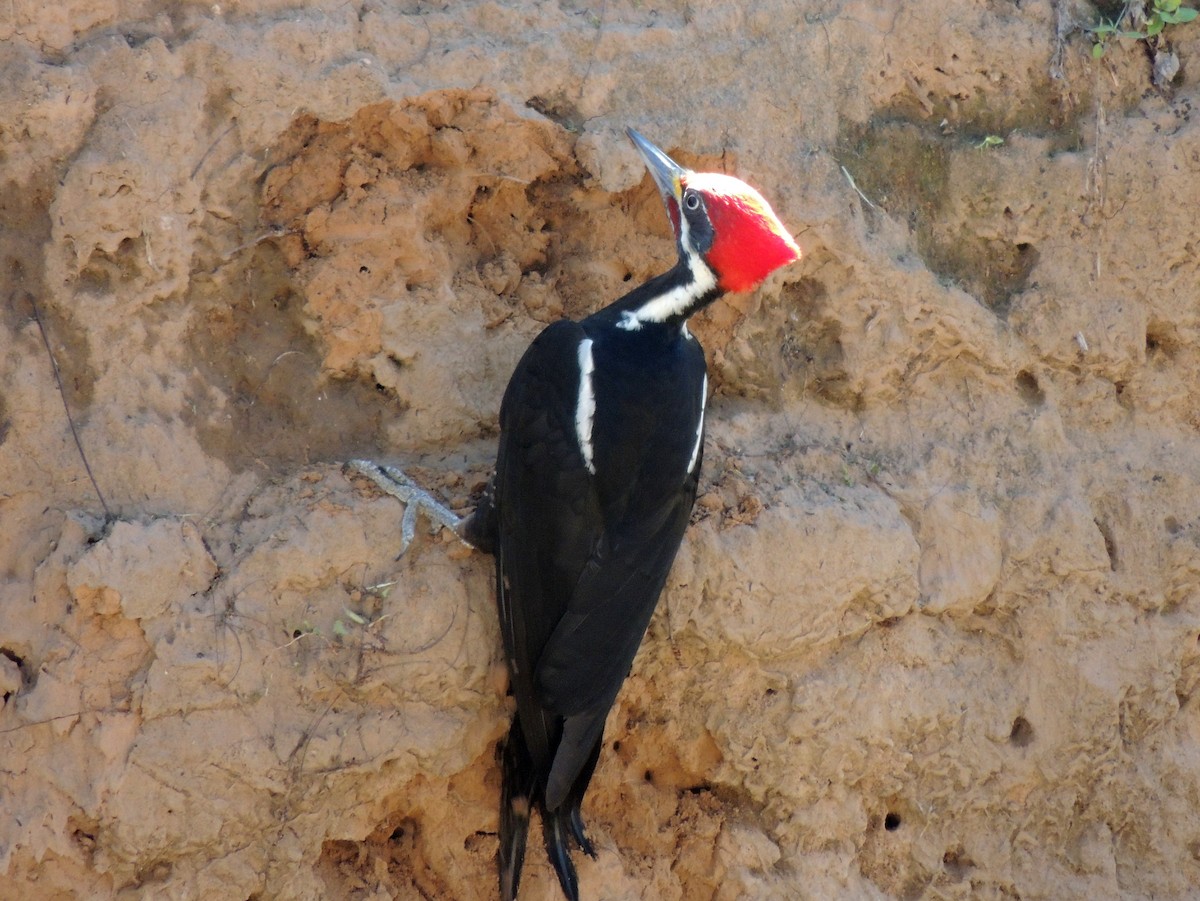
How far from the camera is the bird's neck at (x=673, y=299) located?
3.87m

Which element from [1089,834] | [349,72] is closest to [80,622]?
[349,72]

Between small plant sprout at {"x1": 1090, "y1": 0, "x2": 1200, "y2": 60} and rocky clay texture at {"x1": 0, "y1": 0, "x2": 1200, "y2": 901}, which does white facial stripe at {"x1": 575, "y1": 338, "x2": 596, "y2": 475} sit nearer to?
rocky clay texture at {"x1": 0, "y1": 0, "x2": 1200, "y2": 901}

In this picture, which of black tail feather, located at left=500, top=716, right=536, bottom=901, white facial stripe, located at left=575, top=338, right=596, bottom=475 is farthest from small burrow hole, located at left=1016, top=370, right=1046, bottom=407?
black tail feather, located at left=500, top=716, right=536, bottom=901

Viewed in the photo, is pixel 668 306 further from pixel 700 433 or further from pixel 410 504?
pixel 410 504

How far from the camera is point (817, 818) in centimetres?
421

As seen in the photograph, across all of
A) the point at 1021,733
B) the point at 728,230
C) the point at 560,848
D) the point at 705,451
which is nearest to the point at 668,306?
the point at 728,230

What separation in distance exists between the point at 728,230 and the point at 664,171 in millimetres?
355

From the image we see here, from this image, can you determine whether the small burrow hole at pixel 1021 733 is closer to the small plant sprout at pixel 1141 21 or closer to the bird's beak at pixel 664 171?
the bird's beak at pixel 664 171

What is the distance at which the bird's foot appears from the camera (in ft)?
12.5


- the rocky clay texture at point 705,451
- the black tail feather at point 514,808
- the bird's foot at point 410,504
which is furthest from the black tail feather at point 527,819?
the bird's foot at point 410,504

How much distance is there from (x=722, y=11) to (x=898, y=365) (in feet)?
4.39

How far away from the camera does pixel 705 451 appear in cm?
430

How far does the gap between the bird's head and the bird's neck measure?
0.04m

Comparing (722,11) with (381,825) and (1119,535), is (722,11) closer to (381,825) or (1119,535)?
(1119,535)
